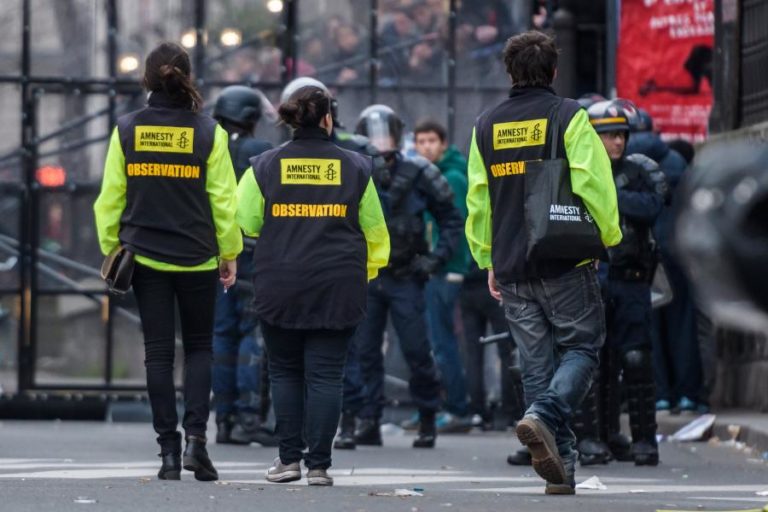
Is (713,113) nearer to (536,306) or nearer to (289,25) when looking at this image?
(289,25)

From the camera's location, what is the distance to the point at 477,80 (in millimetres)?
14820

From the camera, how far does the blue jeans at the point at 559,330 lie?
800cm

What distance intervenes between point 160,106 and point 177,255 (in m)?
0.65

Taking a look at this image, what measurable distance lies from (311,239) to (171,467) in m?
1.11

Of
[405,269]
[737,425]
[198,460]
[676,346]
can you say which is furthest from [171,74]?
[676,346]

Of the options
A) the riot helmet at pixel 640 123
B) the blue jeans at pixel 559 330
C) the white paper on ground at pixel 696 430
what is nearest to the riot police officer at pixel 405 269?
the riot helmet at pixel 640 123

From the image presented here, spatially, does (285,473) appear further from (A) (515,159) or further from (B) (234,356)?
(B) (234,356)

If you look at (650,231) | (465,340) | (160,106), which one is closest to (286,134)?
(465,340)

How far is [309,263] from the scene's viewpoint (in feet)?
27.2

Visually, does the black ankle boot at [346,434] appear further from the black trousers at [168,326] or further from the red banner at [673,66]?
the red banner at [673,66]

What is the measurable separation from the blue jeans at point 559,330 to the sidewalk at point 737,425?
10.9ft

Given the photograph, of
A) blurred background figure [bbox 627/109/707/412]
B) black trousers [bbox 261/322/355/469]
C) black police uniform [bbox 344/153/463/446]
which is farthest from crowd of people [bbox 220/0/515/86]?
black trousers [bbox 261/322/355/469]

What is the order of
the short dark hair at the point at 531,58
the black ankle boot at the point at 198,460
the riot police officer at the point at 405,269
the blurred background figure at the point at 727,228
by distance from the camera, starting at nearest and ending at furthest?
the blurred background figure at the point at 727,228, the short dark hair at the point at 531,58, the black ankle boot at the point at 198,460, the riot police officer at the point at 405,269

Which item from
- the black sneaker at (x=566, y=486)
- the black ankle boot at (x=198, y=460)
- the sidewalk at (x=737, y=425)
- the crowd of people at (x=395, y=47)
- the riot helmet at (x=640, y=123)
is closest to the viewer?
the black sneaker at (x=566, y=486)
